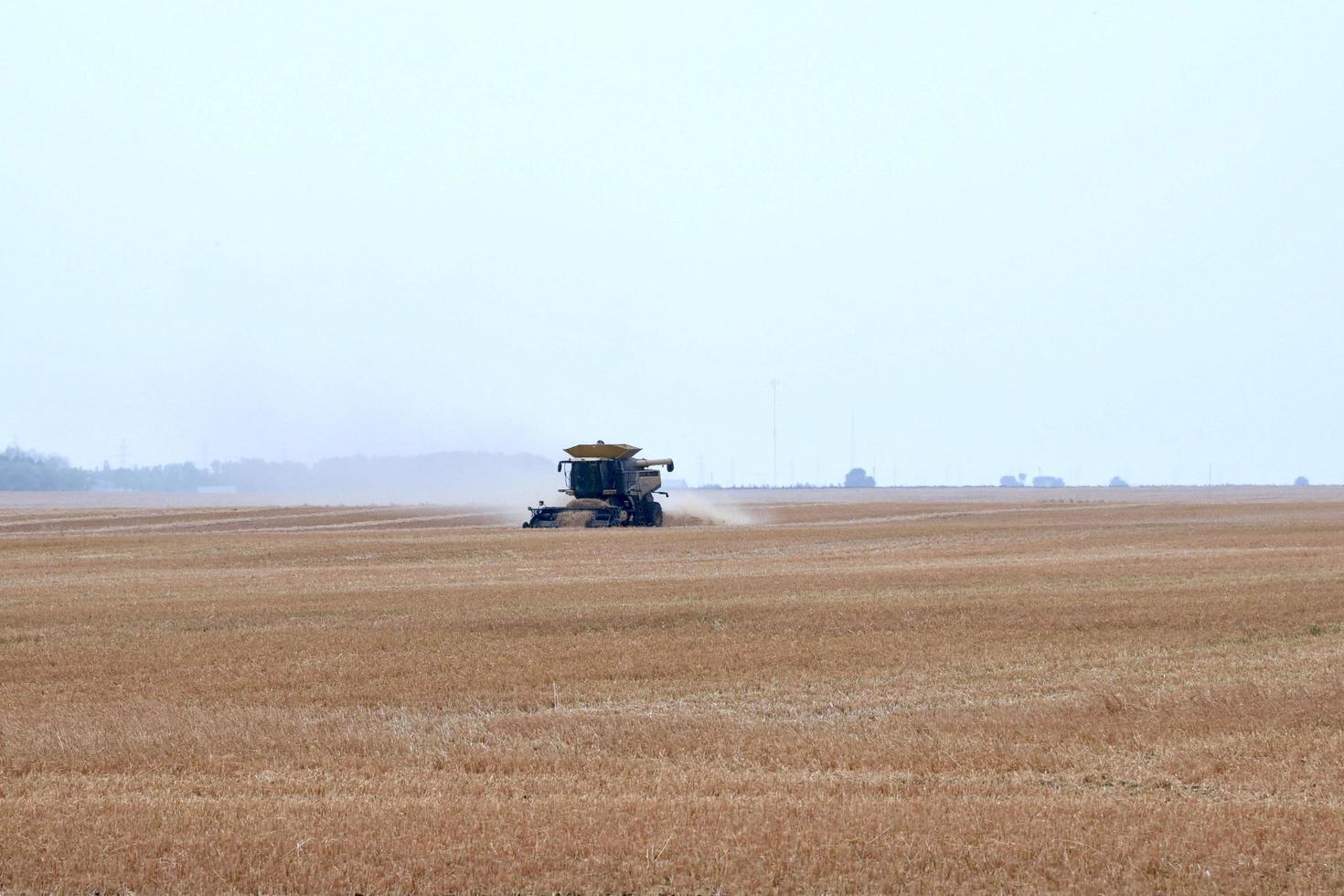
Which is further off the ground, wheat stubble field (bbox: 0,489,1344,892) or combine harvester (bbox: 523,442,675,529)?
combine harvester (bbox: 523,442,675,529)

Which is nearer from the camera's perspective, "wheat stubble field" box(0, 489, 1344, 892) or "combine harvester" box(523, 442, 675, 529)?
"wheat stubble field" box(0, 489, 1344, 892)

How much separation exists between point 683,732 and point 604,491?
170 ft

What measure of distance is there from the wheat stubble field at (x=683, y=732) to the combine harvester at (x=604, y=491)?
31407 mm

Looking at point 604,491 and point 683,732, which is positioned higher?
point 604,491

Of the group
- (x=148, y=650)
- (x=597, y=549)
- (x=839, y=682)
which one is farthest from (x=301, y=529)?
(x=839, y=682)

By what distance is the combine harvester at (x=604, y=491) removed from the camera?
64.2m

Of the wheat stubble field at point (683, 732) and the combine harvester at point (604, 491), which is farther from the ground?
the combine harvester at point (604, 491)

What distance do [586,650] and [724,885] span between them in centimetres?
1167

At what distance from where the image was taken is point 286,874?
8664mm

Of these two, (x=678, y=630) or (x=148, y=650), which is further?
(x=678, y=630)

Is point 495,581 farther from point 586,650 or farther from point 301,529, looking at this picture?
point 301,529

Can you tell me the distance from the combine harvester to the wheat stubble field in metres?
31.4

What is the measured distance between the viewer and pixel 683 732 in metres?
13.7

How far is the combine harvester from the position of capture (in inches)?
2527
